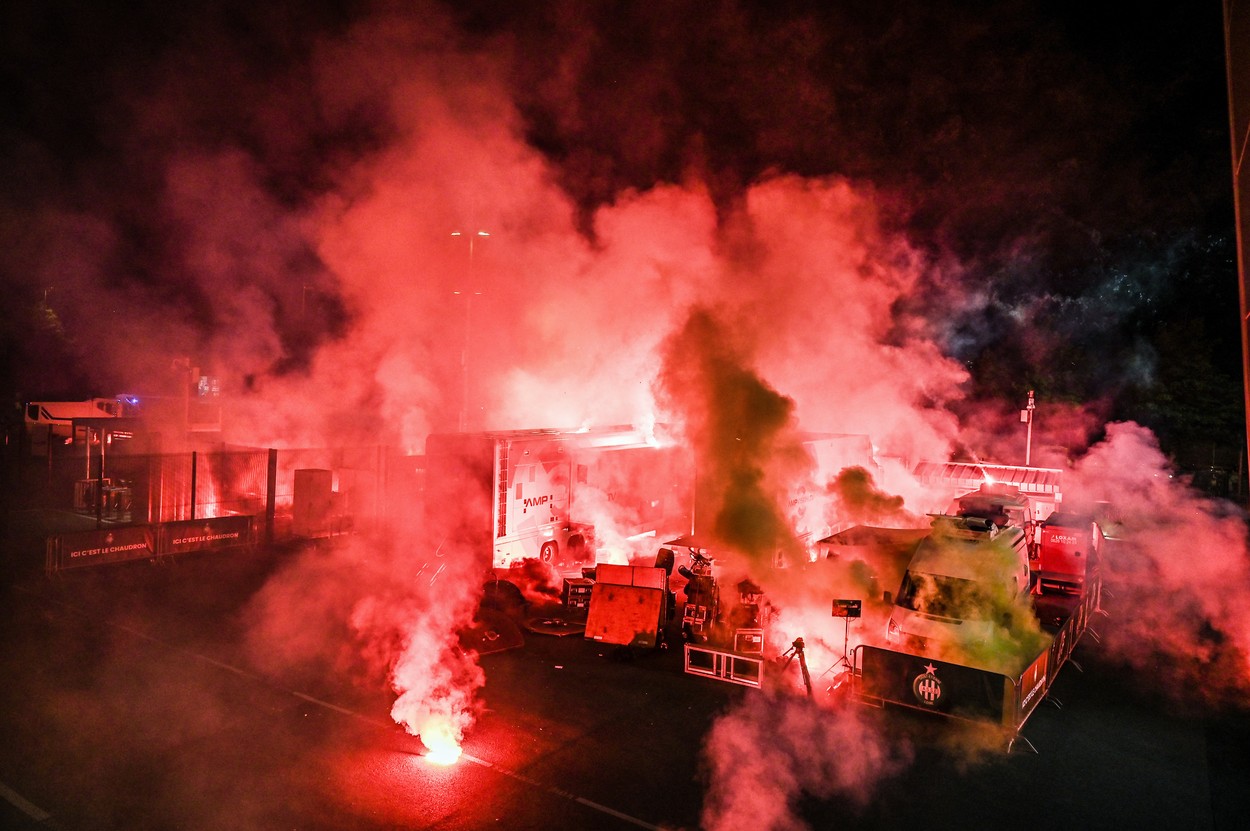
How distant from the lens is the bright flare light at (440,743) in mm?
6449

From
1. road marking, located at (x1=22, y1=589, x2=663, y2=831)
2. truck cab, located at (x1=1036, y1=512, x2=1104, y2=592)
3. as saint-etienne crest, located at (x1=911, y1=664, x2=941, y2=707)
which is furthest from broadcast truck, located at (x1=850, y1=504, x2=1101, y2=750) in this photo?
road marking, located at (x1=22, y1=589, x2=663, y2=831)

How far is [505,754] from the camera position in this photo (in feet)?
21.5

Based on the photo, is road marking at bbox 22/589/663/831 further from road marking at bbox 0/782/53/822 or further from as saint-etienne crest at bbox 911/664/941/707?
as saint-etienne crest at bbox 911/664/941/707

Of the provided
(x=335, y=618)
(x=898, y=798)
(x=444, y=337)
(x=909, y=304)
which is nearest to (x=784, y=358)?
(x=909, y=304)

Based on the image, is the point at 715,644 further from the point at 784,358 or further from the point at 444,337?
the point at 444,337

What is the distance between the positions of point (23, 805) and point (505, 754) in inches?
138

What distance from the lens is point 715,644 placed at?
932cm

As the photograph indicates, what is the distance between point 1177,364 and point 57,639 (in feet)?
114

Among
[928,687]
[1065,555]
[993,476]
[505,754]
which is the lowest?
[505,754]

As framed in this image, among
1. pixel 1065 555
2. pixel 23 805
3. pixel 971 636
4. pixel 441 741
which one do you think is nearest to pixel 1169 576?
pixel 1065 555

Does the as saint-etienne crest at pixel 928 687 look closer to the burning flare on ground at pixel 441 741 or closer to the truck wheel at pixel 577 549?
the burning flare on ground at pixel 441 741

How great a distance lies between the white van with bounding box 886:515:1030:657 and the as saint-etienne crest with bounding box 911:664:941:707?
1.18 metres

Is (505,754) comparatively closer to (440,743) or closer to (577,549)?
(440,743)

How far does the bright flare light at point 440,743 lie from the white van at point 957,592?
5219mm
